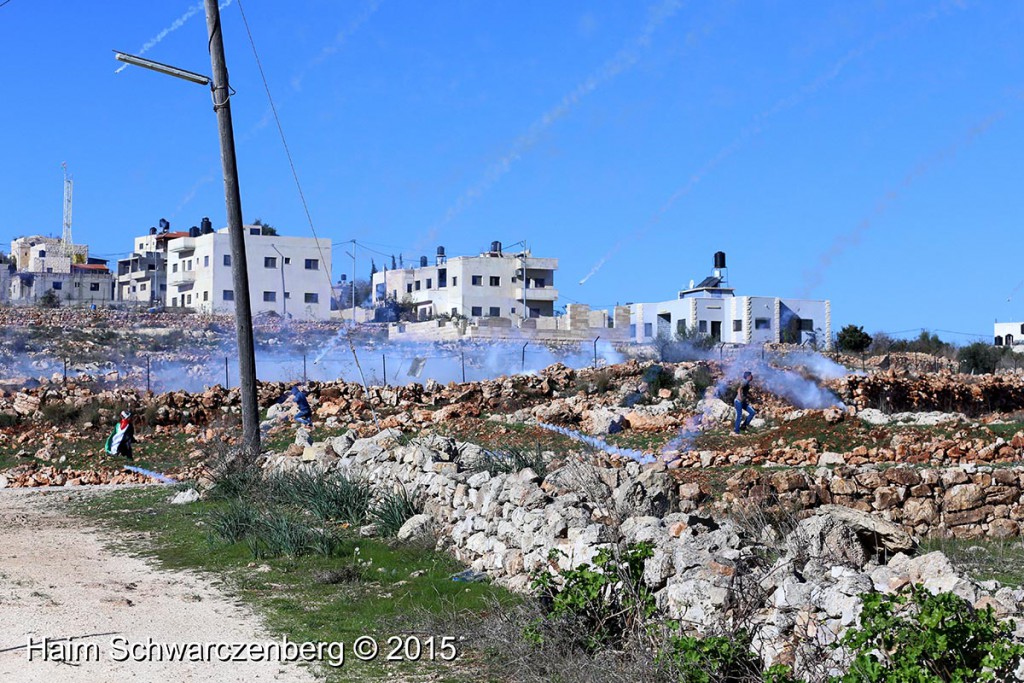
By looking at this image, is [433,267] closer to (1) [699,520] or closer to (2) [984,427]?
(2) [984,427]

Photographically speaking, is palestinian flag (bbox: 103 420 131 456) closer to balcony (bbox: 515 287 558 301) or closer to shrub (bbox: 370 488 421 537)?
shrub (bbox: 370 488 421 537)

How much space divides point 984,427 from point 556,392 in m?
13.3

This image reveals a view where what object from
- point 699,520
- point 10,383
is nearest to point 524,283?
point 10,383

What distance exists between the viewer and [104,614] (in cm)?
1023

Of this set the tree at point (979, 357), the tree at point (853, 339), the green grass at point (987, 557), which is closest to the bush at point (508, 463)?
the green grass at point (987, 557)

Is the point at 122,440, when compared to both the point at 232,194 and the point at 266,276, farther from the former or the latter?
the point at 266,276

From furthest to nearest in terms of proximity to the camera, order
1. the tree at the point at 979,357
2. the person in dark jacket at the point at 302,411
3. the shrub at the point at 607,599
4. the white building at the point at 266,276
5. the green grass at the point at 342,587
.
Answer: the white building at the point at 266,276
the tree at the point at 979,357
the person in dark jacket at the point at 302,411
the green grass at the point at 342,587
the shrub at the point at 607,599

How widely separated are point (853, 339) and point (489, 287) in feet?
81.8

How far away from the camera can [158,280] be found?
93562 mm

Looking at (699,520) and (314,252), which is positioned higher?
(314,252)

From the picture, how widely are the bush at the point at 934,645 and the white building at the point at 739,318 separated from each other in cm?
6030

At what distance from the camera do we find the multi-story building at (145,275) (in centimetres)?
9350

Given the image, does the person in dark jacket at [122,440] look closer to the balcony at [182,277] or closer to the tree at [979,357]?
the tree at [979,357]

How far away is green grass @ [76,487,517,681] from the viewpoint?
9.51m
